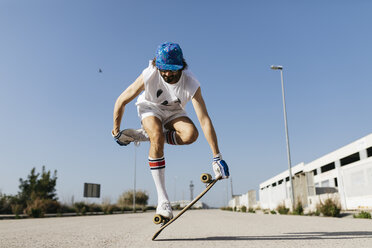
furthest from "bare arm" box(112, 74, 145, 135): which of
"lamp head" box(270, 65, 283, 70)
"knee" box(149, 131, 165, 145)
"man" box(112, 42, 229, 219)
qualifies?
"lamp head" box(270, 65, 283, 70)

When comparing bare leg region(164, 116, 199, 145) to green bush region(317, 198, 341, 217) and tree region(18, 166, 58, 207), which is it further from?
tree region(18, 166, 58, 207)

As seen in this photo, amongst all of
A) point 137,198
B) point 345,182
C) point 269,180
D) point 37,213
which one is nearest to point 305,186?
point 345,182

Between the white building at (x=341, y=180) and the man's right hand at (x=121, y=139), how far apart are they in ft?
38.1

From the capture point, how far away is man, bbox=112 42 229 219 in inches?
134

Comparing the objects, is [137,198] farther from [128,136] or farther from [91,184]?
[128,136]

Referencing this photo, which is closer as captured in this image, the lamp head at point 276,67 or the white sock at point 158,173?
the white sock at point 158,173

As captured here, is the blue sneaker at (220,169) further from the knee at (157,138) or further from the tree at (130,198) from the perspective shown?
the tree at (130,198)

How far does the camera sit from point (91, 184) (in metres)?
30.6

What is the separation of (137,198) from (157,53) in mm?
49973

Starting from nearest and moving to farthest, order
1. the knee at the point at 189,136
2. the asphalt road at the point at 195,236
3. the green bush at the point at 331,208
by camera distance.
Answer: the asphalt road at the point at 195,236
the knee at the point at 189,136
the green bush at the point at 331,208

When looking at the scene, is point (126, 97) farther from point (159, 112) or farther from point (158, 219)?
point (158, 219)

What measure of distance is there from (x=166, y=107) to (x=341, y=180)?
778 inches

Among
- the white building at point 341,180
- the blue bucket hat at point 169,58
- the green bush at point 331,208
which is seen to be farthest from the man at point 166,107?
the white building at point 341,180

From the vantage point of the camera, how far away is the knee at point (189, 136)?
370 centimetres
